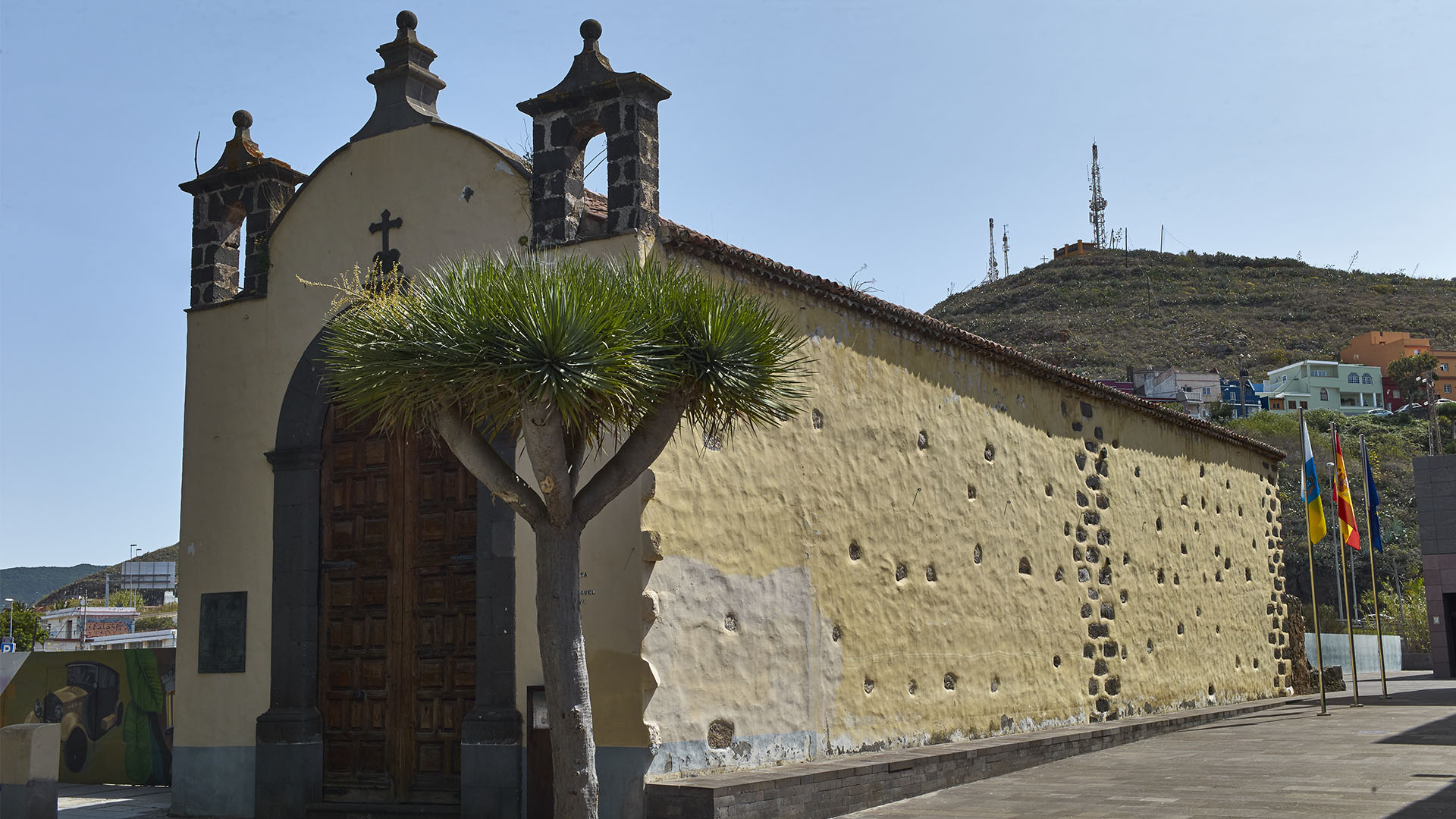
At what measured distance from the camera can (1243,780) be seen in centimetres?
1012

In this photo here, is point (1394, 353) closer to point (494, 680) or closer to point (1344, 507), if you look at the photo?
point (1344, 507)

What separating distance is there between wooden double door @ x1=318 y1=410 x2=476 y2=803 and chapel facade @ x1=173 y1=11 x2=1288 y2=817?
Answer: 3cm

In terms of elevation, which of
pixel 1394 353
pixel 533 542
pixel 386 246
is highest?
pixel 1394 353

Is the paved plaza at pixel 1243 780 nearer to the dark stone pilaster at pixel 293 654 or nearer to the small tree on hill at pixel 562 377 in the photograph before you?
the small tree on hill at pixel 562 377

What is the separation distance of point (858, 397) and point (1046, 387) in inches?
162

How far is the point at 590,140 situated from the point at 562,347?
345 cm

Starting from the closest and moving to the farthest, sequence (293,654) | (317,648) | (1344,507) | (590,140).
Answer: (590,140)
(293,654)
(317,648)
(1344,507)

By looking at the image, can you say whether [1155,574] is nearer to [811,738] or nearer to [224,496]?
[811,738]

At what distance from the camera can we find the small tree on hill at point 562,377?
691 centimetres

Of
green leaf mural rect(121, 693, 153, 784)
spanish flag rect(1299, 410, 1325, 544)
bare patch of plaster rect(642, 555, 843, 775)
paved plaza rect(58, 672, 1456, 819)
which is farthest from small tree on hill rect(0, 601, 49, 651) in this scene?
spanish flag rect(1299, 410, 1325, 544)

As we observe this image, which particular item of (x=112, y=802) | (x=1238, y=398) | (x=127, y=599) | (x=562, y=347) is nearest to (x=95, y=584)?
(x=127, y=599)

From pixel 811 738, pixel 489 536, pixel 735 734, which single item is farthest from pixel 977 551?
pixel 489 536

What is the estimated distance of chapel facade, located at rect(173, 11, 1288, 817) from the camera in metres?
9.16

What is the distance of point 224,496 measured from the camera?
11.3 m
